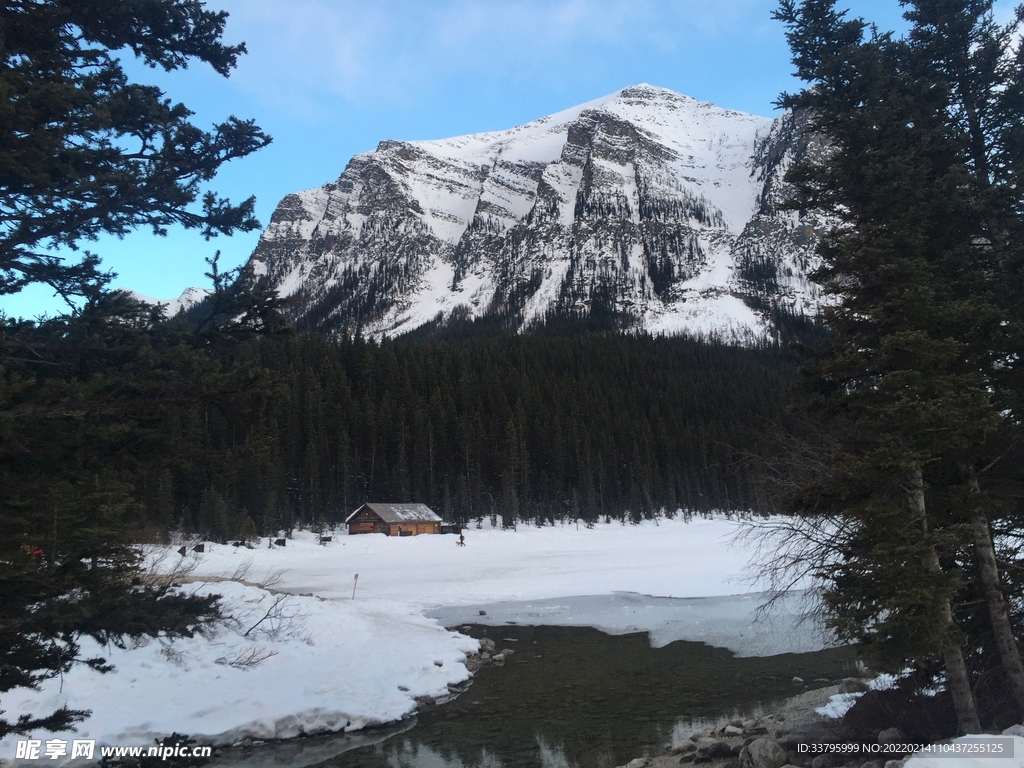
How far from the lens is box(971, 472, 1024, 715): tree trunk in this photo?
23.8 ft

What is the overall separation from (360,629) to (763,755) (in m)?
11.8

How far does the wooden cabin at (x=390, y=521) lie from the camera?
53.6 m

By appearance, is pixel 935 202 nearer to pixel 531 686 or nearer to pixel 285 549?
pixel 531 686

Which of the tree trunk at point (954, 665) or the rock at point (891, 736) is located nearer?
the tree trunk at point (954, 665)

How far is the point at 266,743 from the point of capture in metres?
11.2

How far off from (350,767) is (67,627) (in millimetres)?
6676

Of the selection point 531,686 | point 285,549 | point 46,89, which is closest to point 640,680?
point 531,686

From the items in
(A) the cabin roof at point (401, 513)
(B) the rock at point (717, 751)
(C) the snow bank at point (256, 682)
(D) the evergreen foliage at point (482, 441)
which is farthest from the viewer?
(D) the evergreen foliage at point (482, 441)

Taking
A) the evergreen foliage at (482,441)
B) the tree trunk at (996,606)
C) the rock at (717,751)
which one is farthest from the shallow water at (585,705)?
the evergreen foliage at (482,441)

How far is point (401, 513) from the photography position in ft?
180

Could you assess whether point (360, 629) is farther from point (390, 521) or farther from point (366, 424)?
point (366, 424)

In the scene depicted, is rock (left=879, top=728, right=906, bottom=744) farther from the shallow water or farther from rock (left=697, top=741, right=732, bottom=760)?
the shallow water

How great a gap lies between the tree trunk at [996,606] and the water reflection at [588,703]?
5227mm

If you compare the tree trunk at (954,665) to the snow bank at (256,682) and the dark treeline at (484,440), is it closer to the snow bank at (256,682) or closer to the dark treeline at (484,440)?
the snow bank at (256,682)
